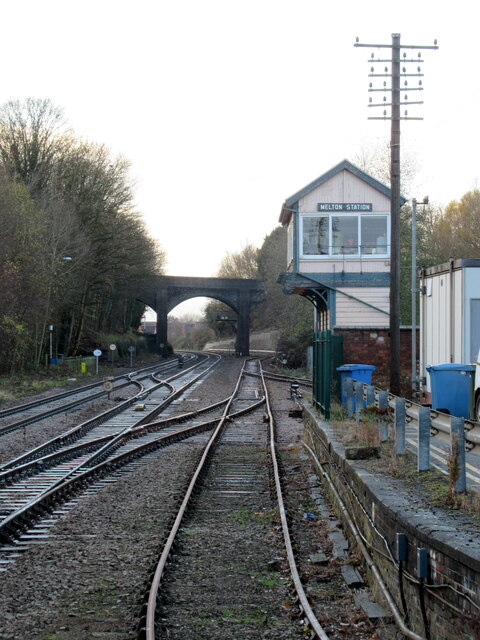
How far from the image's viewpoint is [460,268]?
1341cm

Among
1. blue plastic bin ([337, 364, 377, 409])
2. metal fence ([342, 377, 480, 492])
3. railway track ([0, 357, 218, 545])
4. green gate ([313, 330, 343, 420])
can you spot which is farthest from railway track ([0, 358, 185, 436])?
metal fence ([342, 377, 480, 492])

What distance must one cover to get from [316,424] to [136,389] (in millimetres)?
17675

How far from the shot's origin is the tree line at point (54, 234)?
3152cm

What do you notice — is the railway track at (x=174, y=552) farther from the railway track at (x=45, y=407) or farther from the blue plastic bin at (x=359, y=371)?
the railway track at (x=45, y=407)

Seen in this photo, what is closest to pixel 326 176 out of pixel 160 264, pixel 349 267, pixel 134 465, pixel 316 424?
pixel 349 267

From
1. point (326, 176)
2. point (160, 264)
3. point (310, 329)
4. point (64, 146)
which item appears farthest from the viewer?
point (160, 264)

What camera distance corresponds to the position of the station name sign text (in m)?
22.0

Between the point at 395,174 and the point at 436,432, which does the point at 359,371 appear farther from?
the point at 436,432

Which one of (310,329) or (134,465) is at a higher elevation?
(310,329)

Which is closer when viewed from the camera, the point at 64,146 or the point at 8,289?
the point at 8,289

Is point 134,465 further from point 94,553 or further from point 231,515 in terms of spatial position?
point 94,553

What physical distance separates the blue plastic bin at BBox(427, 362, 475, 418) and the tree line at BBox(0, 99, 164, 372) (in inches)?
851

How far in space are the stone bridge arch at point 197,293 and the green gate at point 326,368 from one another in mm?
54430

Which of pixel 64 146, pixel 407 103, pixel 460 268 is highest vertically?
pixel 64 146
